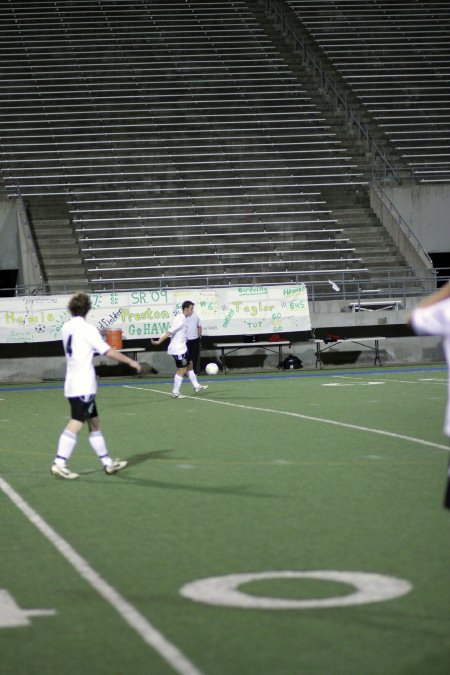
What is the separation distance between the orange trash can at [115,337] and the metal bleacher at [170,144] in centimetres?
252

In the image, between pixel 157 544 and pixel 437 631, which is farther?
pixel 157 544

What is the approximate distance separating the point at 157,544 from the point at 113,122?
111 feet

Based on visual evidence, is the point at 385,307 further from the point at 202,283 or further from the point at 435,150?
the point at 435,150

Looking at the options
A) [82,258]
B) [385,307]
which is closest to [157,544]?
[385,307]

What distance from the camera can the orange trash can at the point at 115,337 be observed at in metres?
28.7

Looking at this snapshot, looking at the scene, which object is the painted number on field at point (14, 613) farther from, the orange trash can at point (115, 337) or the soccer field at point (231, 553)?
the orange trash can at point (115, 337)

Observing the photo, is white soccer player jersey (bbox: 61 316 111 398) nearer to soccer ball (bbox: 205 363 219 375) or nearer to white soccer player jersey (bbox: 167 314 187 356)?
white soccer player jersey (bbox: 167 314 187 356)

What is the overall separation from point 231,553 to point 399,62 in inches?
1592

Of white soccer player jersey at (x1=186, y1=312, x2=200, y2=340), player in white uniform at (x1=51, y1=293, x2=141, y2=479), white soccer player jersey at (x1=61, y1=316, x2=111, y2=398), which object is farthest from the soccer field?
white soccer player jersey at (x1=186, y1=312, x2=200, y2=340)

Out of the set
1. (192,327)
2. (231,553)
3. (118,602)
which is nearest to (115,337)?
(192,327)

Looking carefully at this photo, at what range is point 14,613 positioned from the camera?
6457mm

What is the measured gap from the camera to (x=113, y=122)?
4072cm

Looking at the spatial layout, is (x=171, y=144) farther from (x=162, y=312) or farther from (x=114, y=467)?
(x=114, y=467)

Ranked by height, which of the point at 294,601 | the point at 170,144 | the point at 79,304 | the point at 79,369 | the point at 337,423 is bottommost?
the point at 294,601
